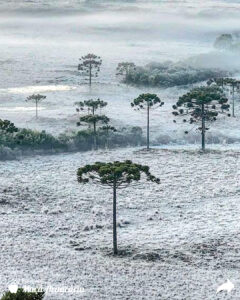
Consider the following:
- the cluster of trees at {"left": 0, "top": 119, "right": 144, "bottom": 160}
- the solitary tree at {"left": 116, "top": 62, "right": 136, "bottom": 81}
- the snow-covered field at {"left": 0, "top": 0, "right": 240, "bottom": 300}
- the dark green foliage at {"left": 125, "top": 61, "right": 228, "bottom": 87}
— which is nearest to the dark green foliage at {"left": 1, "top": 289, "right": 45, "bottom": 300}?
the snow-covered field at {"left": 0, "top": 0, "right": 240, "bottom": 300}

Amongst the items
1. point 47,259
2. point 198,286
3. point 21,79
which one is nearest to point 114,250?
point 47,259

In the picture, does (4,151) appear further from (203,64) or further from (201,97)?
(203,64)

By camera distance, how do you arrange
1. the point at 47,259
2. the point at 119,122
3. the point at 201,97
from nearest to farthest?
the point at 47,259
the point at 201,97
the point at 119,122

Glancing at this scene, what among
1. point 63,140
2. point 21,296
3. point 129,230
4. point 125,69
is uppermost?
point 125,69

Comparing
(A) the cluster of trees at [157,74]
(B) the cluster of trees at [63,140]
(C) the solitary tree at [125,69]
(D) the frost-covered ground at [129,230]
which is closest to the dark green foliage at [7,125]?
(D) the frost-covered ground at [129,230]

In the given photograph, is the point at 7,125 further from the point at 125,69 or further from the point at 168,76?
the point at 125,69

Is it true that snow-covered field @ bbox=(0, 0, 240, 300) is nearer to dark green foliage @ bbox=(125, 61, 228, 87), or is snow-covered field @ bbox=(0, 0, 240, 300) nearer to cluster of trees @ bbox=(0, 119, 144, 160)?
cluster of trees @ bbox=(0, 119, 144, 160)

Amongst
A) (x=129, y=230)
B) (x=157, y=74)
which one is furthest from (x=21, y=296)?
(x=157, y=74)
